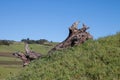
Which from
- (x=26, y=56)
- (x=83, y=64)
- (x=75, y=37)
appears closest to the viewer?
(x=83, y=64)

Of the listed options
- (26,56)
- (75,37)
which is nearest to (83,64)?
(75,37)

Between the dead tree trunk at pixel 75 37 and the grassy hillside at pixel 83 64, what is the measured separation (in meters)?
0.32

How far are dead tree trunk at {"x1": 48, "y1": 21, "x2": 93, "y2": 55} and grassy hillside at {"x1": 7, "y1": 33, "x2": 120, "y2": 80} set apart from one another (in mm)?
319

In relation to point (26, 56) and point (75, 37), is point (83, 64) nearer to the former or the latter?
point (75, 37)

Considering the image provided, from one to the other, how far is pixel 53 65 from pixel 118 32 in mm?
4376

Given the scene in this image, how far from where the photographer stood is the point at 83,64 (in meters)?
14.5

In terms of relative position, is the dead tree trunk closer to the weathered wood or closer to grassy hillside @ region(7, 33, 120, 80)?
grassy hillside @ region(7, 33, 120, 80)

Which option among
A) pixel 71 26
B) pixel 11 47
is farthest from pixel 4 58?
pixel 71 26

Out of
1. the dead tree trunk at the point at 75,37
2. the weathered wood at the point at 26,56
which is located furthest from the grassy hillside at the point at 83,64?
the weathered wood at the point at 26,56

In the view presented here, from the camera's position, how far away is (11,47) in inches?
3780

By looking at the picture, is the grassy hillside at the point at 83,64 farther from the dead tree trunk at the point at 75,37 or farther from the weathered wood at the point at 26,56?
the weathered wood at the point at 26,56

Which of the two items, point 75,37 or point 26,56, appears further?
point 26,56

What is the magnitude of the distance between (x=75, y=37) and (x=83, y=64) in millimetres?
2596

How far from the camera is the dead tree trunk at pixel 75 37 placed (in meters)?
16.6
